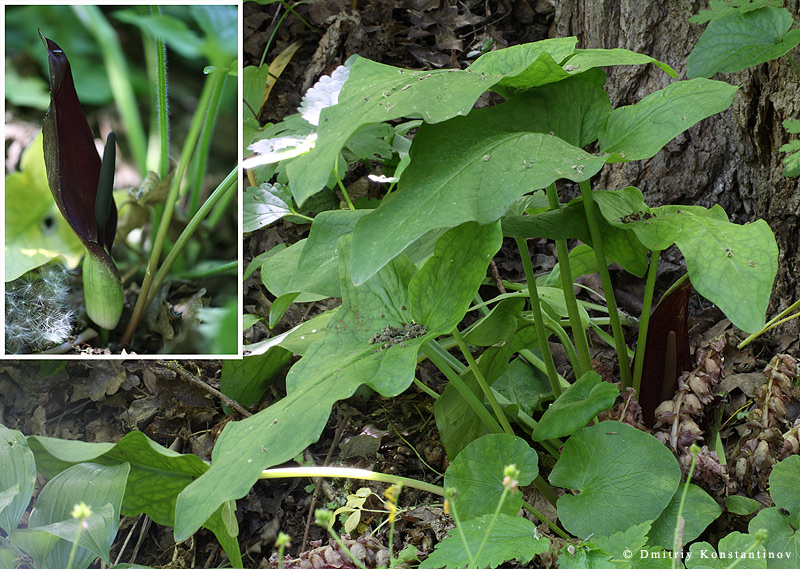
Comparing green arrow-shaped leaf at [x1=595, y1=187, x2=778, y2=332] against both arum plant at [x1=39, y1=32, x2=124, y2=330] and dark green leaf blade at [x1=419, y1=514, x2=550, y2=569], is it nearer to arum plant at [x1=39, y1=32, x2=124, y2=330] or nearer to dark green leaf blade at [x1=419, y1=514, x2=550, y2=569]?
dark green leaf blade at [x1=419, y1=514, x2=550, y2=569]

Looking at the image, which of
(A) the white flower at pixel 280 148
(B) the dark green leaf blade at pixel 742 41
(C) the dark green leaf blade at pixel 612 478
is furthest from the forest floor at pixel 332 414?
(B) the dark green leaf blade at pixel 742 41

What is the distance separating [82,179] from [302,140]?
473 millimetres

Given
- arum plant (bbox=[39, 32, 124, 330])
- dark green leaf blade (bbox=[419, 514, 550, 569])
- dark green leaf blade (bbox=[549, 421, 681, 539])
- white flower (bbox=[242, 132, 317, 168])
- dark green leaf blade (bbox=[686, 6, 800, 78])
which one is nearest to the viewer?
dark green leaf blade (bbox=[419, 514, 550, 569])

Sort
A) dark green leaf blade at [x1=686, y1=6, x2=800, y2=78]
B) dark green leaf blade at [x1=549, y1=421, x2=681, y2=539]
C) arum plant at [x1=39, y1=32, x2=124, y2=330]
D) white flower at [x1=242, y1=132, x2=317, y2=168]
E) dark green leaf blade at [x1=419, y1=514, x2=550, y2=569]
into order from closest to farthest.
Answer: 1. dark green leaf blade at [x1=419, y1=514, x2=550, y2=569]
2. dark green leaf blade at [x1=549, y1=421, x2=681, y2=539]
3. dark green leaf blade at [x1=686, y1=6, x2=800, y2=78]
4. arum plant at [x1=39, y1=32, x2=124, y2=330]
5. white flower at [x1=242, y1=132, x2=317, y2=168]

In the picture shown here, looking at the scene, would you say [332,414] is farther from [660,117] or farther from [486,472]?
[660,117]

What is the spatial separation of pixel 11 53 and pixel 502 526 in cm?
125

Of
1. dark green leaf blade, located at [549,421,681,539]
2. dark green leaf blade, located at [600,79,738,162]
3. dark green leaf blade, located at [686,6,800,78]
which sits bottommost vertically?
dark green leaf blade, located at [549,421,681,539]

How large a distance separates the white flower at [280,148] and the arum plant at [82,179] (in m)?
0.30

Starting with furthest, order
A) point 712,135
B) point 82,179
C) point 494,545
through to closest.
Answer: point 712,135 < point 82,179 < point 494,545

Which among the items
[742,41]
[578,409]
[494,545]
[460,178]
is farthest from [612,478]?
[742,41]

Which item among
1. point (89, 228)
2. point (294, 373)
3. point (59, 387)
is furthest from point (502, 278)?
point (59, 387)

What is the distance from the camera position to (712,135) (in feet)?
4.39

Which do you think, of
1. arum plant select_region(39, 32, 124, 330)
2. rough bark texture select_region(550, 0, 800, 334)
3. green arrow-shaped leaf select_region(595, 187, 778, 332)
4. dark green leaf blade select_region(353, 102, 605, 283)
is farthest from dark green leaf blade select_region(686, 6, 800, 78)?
arum plant select_region(39, 32, 124, 330)

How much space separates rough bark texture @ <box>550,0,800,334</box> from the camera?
1211mm
